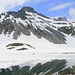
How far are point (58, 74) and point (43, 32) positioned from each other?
159597 mm

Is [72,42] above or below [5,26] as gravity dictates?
below

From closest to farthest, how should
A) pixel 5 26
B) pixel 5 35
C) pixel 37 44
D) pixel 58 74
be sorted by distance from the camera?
pixel 58 74, pixel 37 44, pixel 5 35, pixel 5 26

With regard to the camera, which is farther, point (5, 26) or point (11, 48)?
point (5, 26)

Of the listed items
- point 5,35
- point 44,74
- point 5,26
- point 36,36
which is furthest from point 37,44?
Answer: point 44,74

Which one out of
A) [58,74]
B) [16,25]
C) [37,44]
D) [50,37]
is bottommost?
[58,74]

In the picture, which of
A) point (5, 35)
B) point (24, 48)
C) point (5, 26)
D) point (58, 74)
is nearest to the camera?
point (58, 74)

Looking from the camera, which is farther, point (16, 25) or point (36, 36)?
point (16, 25)

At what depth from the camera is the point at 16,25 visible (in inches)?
7790

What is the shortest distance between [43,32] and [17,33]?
29.4 meters

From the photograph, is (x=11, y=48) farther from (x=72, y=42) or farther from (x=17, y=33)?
(x=72, y=42)

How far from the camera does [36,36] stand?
7288 inches

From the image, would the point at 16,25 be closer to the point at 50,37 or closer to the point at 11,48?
the point at 50,37

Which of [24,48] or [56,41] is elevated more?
[56,41]

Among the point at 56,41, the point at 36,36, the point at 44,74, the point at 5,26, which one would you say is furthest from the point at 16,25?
the point at 44,74
